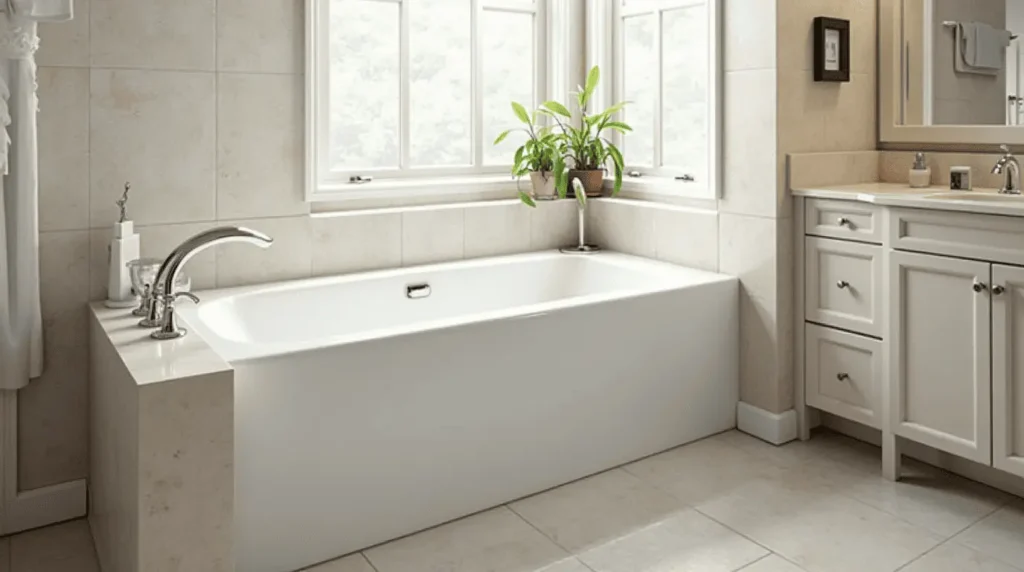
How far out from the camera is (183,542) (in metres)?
1.76

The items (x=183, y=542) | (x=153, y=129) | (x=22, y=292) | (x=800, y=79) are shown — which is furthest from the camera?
(x=800, y=79)

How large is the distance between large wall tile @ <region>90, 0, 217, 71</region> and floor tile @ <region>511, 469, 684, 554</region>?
182 centimetres

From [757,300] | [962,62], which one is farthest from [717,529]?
[962,62]

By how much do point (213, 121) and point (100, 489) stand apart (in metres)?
1.24

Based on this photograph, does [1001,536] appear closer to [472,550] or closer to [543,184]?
[472,550]

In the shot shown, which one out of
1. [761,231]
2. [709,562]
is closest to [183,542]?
[709,562]

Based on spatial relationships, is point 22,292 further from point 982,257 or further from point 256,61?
point 982,257

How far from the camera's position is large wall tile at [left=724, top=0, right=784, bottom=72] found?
9.43 feet

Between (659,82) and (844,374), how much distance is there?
4.90 feet

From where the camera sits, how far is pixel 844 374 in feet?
9.31

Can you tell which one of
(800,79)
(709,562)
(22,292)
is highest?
(800,79)

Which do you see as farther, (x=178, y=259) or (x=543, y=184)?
(x=543, y=184)

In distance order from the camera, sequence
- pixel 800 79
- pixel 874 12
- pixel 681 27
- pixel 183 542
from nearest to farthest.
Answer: pixel 183 542, pixel 800 79, pixel 874 12, pixel 681 27

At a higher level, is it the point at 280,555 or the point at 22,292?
the point at 22,292
